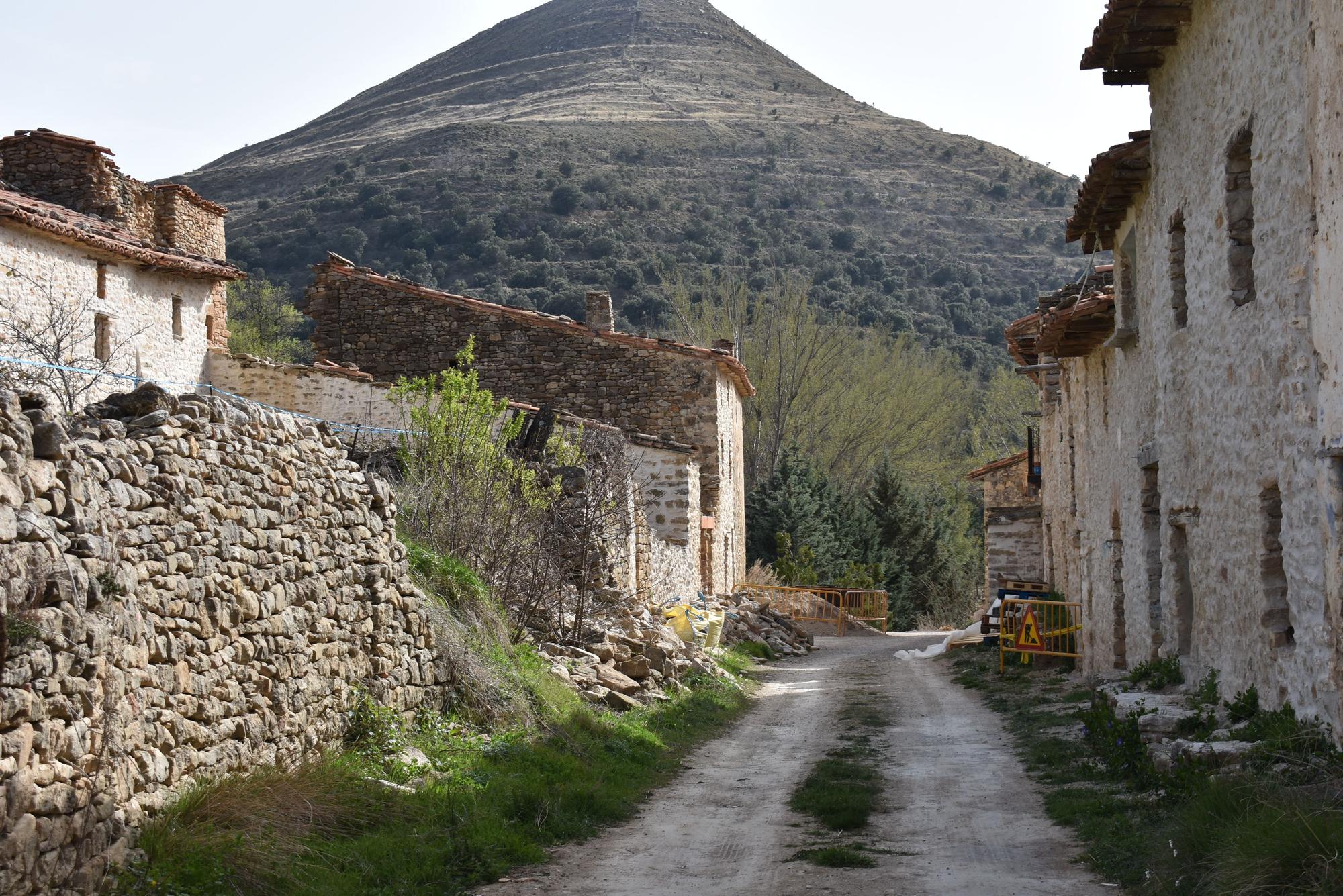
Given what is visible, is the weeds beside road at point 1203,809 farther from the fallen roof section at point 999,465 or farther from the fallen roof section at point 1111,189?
the fallen roof section at point 999,465

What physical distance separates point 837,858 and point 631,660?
728cm

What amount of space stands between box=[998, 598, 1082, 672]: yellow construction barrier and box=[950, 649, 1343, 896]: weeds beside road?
598 cm

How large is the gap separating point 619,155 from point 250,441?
2837 inches

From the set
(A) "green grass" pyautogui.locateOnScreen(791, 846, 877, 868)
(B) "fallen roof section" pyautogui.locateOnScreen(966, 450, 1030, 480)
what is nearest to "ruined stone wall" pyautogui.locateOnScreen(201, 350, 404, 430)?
(A) "green grass" pyautogui.locateOnScreen(791, 846, 877, 868)

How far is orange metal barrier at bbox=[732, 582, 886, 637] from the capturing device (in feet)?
103

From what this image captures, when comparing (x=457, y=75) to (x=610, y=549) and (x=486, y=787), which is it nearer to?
(x=610, y=549)

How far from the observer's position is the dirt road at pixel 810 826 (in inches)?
304

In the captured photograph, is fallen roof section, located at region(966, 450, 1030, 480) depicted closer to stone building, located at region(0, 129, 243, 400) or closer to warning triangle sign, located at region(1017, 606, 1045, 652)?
warning triangle sign, located at region(1017, 606, 1045, 652)

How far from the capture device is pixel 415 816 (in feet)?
27.8

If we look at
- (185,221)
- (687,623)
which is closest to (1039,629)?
(687,623)

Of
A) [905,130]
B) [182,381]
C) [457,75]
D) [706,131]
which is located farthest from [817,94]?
[182,381]

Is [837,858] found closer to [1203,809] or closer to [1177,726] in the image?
[1203,809]

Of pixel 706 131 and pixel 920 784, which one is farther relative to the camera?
pixel 706 131

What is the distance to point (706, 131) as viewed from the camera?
86.8m
